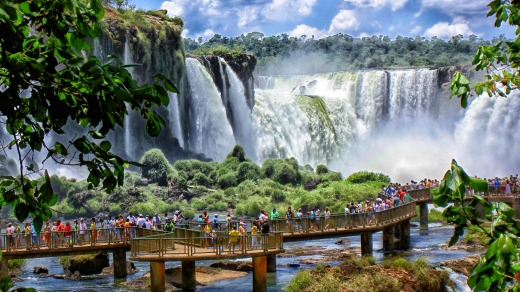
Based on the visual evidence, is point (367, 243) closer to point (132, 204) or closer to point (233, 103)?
point (132, 204)

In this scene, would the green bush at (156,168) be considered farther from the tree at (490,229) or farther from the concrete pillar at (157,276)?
the tree at (490,229)

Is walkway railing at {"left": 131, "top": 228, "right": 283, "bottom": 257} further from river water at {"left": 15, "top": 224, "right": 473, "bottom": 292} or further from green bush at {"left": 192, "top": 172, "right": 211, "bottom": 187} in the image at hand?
green bush at {"left": 192, "top": 172, "right": 211, "bottom": 187}

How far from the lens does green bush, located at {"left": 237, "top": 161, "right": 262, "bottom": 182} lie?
5284 cm

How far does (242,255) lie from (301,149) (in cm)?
4688

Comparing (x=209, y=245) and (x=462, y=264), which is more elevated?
(x=209, y=245)

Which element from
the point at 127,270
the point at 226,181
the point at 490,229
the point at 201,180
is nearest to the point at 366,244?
the point at 127,270

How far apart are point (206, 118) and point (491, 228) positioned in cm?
5642

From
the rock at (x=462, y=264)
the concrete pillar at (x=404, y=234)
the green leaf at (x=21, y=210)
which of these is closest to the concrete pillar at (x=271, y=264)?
the rock at (x=462, y=264)

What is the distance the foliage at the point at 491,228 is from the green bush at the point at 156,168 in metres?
45.2

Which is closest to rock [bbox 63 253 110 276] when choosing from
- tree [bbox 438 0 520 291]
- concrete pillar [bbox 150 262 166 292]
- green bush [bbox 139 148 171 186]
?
concrete pillar [bbox 150 262 166 292]

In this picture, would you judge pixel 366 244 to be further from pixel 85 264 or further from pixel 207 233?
pixel 85 264

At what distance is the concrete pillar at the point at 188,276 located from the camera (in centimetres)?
2275

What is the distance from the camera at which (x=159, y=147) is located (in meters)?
56.0

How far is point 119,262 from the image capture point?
81.7 ft
